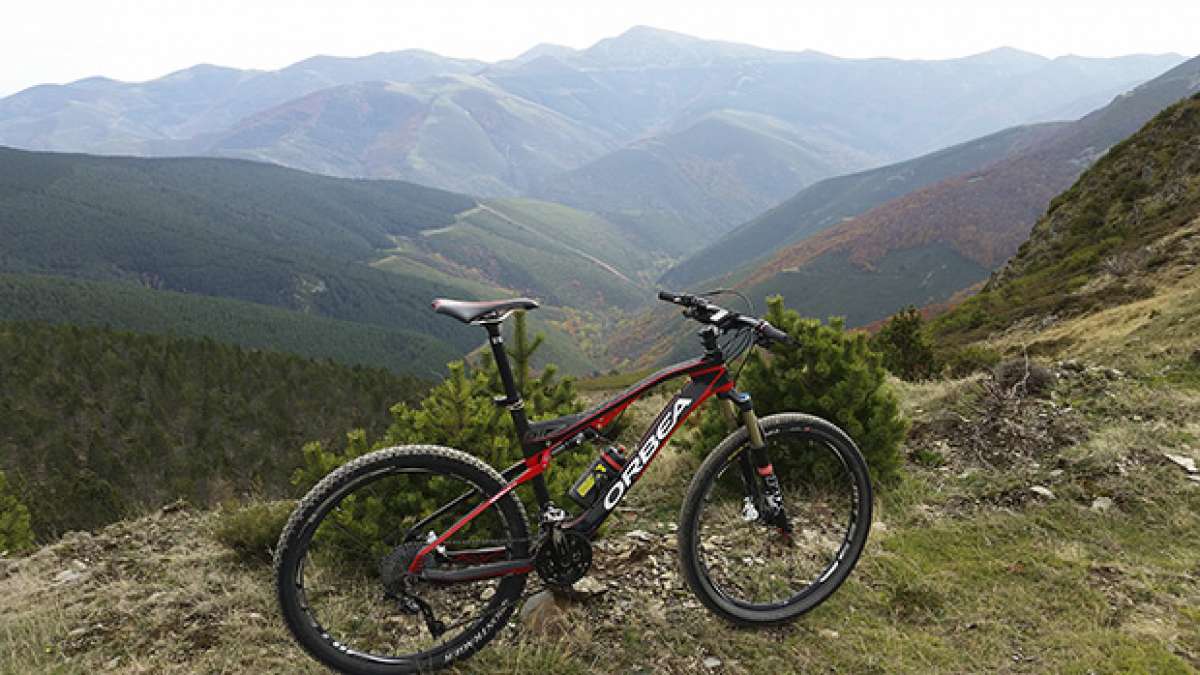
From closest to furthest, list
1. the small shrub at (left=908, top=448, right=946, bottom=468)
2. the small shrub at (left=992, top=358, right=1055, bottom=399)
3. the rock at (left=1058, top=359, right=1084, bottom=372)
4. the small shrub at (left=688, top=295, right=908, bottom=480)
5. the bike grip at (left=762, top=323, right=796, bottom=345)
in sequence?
the bike grip at (left=762, top=323, right=796, bottom=345), the small shrub at (left=688, top=295, right=908, bottom=480), the small shrub at (left=908, top=448, right=946, bottom=468), the small shrub at (left=992, top=358, right=1055, bottom=399), the rock at (left=1058, top=359, right=1084, bottom=372)

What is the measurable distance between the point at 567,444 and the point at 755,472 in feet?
4.80

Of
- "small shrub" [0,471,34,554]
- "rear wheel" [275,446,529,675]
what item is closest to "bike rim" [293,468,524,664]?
"rear wheel" [275,446,529,675]

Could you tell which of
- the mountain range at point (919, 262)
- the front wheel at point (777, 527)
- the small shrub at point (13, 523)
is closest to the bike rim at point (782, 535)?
the front wheel at point (777, 527)

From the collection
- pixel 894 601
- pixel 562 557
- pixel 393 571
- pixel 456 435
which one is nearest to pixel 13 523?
pixel 456 435

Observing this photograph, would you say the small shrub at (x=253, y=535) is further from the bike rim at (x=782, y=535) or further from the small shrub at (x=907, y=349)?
the small shrub at (x=907, y=349)

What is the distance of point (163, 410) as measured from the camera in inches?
2586

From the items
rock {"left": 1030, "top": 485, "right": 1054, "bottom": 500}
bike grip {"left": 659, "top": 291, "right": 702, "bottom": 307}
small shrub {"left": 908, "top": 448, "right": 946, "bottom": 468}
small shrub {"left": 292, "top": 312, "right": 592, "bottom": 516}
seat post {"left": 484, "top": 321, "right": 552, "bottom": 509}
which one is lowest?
small shrub {"left": 908, "top": 448, "right": 946, "bottom": 468}

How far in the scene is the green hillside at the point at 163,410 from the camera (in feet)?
172

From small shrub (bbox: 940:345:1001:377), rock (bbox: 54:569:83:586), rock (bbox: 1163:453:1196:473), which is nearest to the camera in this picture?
rock (bbox: 54:569:83:586)

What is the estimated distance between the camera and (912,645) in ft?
13.4

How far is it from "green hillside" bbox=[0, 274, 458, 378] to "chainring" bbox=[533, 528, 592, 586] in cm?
13410

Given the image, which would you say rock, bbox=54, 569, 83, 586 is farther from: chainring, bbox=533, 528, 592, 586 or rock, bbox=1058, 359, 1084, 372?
rock, bbox=1058, 359, 1084, 372

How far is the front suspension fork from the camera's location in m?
4.37

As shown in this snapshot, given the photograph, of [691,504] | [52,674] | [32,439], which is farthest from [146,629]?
[32,439]
